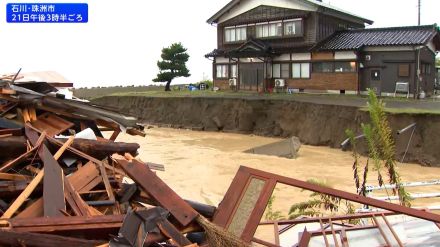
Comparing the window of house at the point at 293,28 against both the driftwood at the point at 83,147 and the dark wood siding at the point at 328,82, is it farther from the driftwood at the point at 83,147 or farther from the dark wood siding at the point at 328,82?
the driftwood at the point at 83,147

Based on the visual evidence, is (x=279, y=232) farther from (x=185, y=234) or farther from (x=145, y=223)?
(x=145, y=223)

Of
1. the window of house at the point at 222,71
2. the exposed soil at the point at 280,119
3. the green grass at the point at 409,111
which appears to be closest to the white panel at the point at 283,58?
the window of house at the point at 222,71

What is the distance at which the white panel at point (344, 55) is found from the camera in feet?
87.6

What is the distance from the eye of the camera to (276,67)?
102ft

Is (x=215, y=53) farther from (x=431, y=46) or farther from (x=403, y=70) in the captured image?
(x=431, y=46)

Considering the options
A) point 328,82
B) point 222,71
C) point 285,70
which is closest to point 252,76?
point 285,70

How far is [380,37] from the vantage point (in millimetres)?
26375

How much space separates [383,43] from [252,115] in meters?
8.78

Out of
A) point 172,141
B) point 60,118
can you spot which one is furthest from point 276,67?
point 60,118

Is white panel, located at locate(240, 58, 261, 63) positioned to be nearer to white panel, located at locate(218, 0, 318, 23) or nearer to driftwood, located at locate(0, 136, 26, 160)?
white panel, located at locate(218, 0, 318, 23)

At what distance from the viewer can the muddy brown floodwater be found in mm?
12741

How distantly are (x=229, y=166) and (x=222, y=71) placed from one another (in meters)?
18.2

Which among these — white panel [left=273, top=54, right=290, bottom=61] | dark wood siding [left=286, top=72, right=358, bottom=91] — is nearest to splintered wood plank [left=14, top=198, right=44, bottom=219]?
dark wood siding [left=286, top=72, right=358, bottom=91]

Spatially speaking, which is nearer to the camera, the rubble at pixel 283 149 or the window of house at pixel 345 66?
the rubble at pixel 283 149
